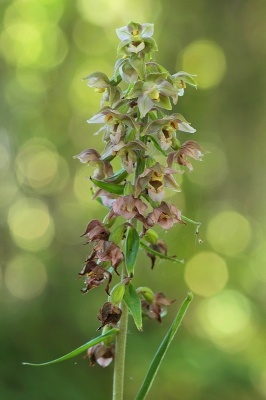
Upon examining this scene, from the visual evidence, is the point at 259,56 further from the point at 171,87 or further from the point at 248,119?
the point at 171,87

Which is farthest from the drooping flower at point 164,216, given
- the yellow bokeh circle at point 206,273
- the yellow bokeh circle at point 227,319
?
the yellow bokeh circle at point 206,273

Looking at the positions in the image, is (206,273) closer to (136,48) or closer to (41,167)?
(41,167)

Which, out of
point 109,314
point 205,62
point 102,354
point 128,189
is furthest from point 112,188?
point 205,62

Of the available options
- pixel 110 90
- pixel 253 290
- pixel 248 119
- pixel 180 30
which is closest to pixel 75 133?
pixel 180 30

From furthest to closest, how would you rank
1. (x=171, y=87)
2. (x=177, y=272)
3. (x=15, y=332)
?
1. (x=177, y=272)
2. (x=15, y=332)
3. (x=171, y=87)

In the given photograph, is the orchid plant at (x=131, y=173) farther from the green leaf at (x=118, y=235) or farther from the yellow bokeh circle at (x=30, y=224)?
the yellow bokeh circle at (x=30, y=224)


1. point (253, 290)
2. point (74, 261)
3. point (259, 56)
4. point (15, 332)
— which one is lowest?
point (15, 332)

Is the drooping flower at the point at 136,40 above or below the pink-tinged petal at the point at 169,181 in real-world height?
above

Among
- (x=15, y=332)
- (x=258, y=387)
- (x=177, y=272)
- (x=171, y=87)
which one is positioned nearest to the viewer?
(x=171, y=87)

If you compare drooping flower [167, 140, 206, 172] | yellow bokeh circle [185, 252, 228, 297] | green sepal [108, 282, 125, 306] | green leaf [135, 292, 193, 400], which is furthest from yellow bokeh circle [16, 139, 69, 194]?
green leaf [135, 292, 193, 400]
